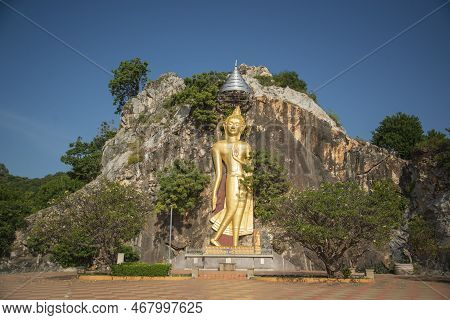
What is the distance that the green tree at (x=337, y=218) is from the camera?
20.6 metres

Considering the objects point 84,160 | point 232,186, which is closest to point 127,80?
point 84,160

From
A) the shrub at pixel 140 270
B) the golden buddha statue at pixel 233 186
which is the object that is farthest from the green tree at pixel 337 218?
the golden buddha statue at pixel 233 186

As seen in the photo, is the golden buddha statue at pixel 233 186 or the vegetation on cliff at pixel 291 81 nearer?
the golden buddha statue at pixel 233 186

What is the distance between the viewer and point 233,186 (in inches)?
1250

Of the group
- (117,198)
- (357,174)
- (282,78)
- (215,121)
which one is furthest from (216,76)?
(117,198)

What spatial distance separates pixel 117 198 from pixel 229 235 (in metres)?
9.60

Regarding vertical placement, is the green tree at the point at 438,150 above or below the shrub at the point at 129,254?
above

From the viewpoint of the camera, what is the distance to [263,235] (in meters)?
32.1

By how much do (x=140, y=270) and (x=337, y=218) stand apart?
10.0 metres

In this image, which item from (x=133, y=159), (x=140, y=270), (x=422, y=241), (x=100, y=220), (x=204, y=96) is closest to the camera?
(x=140, y=270)

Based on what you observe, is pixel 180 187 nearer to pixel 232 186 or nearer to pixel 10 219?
pixel 232 186

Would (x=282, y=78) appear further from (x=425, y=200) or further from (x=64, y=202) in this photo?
(x=64, y=202)

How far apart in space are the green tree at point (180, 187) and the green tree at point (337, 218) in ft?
38.1

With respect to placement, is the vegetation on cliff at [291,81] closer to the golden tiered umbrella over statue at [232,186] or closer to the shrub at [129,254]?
the golden tiered umbrella over statue at [232,186]
